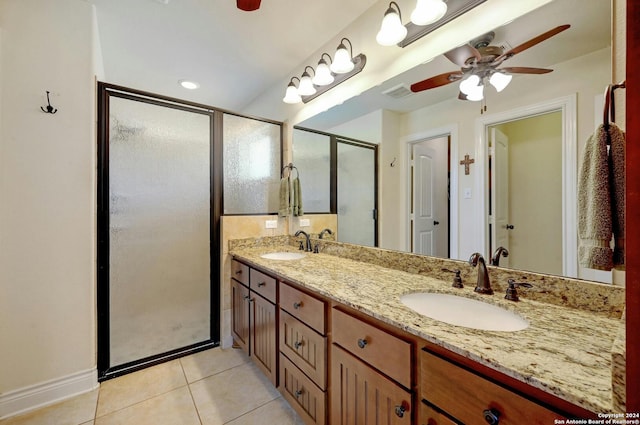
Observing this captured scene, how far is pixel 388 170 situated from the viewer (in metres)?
1.71

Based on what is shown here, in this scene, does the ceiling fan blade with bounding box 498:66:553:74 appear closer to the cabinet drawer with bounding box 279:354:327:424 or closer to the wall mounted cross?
the wall mounted cross

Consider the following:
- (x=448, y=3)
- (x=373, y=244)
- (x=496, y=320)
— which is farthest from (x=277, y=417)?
(x=448, y=3)

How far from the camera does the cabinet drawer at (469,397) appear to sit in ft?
1.87

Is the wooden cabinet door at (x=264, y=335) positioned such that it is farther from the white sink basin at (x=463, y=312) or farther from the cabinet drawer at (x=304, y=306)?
the white sink basin at (x=463, y=312)

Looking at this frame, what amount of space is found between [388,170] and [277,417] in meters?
1.62

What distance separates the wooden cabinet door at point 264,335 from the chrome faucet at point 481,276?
42.4 inches

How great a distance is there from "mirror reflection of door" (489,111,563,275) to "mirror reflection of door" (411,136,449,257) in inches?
8.7

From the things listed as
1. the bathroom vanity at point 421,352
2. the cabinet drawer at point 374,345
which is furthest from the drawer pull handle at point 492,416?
the cabinet drawer at point 374,345

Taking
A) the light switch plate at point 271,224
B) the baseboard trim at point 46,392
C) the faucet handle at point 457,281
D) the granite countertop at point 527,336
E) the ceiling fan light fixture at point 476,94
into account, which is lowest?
the baseboard trim at point 46,392

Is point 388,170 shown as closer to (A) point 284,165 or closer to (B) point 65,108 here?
(A) point 284,165

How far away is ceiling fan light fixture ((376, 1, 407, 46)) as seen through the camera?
1407 mm

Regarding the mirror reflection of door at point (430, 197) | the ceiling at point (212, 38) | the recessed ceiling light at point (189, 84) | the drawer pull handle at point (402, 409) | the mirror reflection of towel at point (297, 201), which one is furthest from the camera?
the recessed ceiling light at point (189, 84)

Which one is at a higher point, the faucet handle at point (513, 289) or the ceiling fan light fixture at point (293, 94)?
the ceiling fan light fixture at point (293, 94)

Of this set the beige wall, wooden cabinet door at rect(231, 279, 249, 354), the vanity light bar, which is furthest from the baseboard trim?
the vanity light bar
